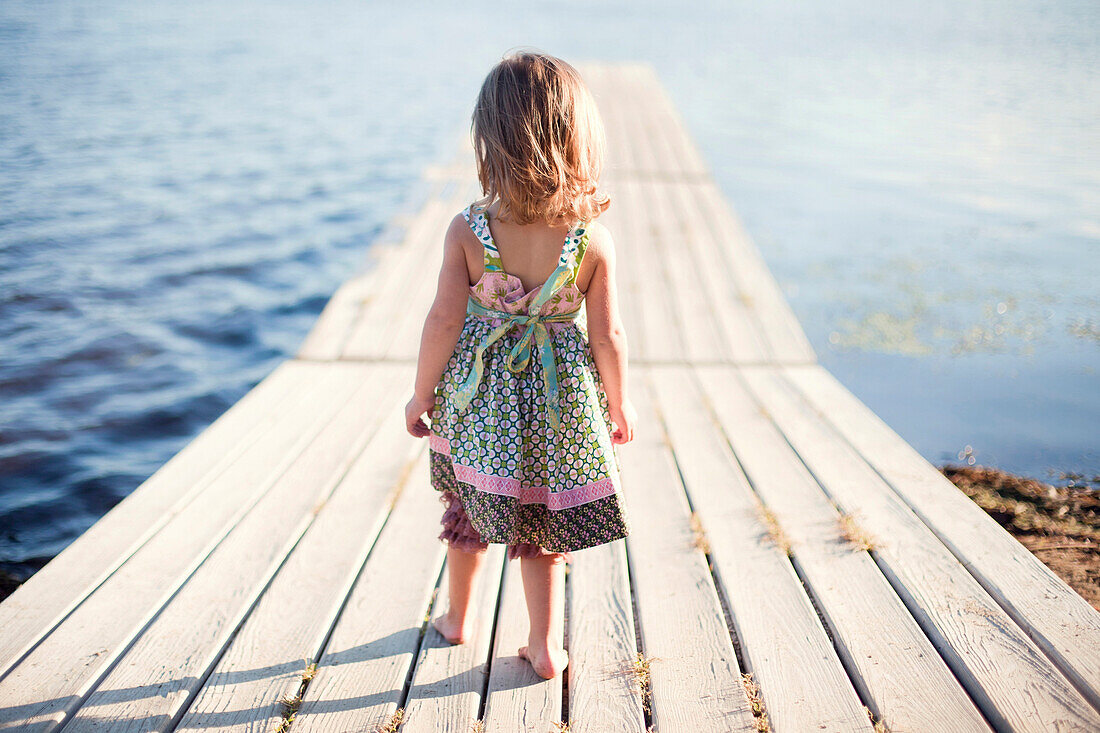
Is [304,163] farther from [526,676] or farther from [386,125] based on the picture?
[526,676]

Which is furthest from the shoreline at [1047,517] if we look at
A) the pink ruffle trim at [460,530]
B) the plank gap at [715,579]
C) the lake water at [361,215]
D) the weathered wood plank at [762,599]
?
the pink ruffle trim at [460,530]

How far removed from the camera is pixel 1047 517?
8.66 ft

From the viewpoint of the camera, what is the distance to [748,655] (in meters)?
1.80

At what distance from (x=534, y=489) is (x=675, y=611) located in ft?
1.81

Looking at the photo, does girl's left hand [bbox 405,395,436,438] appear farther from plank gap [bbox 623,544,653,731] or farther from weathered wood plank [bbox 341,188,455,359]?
weathered wood plank [bbox 341,188,455,359]

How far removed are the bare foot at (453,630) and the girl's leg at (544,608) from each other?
0.18 metres

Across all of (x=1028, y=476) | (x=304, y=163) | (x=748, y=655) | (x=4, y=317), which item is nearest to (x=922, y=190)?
(x=1028, y=476)

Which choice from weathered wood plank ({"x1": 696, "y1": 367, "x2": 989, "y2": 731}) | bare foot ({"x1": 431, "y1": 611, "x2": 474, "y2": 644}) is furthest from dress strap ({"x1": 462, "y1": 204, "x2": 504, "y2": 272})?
weathered wood plank ({"x1": 696, "y1": 367, "x2": 989, "y2": 731})

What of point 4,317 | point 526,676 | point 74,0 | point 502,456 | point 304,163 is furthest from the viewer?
point 74,0

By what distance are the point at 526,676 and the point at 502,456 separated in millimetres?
512

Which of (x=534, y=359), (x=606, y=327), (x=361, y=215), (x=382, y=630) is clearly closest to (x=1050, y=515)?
(x=606, y=327)

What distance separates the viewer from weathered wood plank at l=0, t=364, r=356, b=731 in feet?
5.35

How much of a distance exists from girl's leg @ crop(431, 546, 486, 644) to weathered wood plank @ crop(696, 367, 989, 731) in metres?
0.85

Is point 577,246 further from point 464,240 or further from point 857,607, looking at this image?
point 857,607
